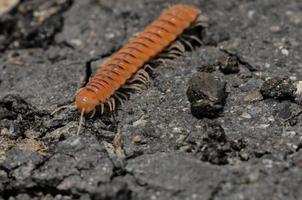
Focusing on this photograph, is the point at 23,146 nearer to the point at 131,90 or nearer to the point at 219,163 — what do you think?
the point at 131,90

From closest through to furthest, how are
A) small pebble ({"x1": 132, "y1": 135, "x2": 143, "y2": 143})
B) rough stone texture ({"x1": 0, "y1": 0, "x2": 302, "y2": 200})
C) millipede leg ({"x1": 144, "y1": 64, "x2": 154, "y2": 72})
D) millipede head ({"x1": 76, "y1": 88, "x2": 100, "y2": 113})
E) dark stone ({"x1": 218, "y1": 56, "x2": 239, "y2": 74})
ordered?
rough stone texture ({"x1": 0, "y1": 0, "x2": 302, "y2": 200}) → small pebble ({"x1": 132, "y1": 135, "x2": 143, "y2": 143}) → millipede head ({"x1": 76, "y1": 88, "x2": 100, "y2": 113}) → dark stone ({"x1": 218, "y1": 56, "x2": 239, "y2": 74}) → millipede leg ({"x1": 144, "y1": 64, "x2": 154, "y2": 72})

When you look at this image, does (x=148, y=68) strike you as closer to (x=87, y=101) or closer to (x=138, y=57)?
(x=138, y=57)

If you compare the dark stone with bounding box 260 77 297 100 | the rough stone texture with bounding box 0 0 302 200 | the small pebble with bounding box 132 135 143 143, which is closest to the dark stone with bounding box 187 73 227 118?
the rough stone texture with bounding box 0 0 302 200

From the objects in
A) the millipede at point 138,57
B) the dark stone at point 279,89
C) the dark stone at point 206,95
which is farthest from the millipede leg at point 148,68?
the dark stone at point 279,89

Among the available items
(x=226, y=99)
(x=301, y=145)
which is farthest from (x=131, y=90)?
(x=301, y=145)

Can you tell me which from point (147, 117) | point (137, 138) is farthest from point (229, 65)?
point (137, 138)

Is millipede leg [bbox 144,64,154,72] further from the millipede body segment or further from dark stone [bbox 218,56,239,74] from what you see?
dark stone [bbox 218,56,239,74]

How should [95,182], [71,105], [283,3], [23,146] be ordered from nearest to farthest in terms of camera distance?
[95,182], [23,146], [71,105], [283,3]
